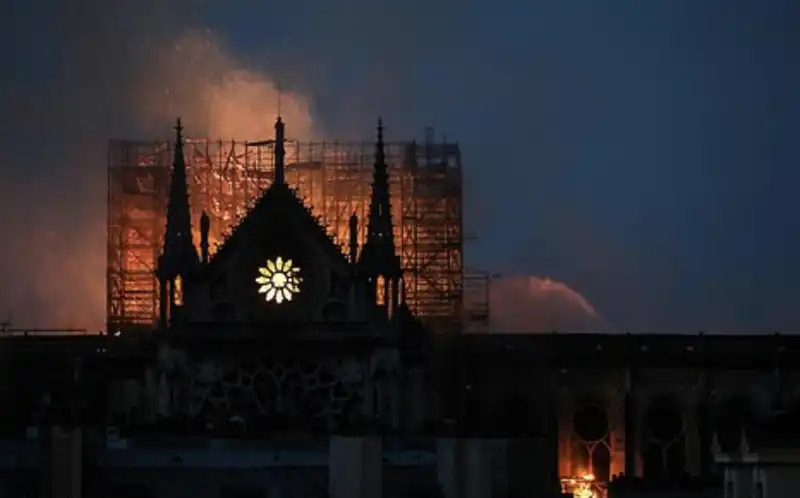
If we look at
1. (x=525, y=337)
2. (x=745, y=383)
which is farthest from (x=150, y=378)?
(x=745, y=383)

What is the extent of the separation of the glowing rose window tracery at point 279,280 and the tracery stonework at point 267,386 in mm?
2386

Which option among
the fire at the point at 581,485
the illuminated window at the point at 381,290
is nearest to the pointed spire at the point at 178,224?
the illuminated window at the point at 381,290

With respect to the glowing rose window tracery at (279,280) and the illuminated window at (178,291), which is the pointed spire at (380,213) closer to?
the glowing rose window tracery at (279,280)

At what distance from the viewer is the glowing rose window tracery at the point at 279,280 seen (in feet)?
314

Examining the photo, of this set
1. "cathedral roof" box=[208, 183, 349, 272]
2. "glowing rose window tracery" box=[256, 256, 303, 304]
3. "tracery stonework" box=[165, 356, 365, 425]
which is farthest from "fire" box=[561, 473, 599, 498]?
"glowing rose window tracery" box=[256, 256, 303, 304]

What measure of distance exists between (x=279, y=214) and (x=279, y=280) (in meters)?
2.24

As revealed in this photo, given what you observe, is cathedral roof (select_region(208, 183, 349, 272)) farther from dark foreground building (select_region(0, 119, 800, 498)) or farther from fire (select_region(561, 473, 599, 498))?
fire (select_region(561, 473, 599, 498))

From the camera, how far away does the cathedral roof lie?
9512 centimetres

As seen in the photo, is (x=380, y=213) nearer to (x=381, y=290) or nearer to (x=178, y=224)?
(x=381, y=290)

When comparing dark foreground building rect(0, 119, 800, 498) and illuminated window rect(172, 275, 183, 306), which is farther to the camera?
illuminated window rect(172, 275, 183, 306)

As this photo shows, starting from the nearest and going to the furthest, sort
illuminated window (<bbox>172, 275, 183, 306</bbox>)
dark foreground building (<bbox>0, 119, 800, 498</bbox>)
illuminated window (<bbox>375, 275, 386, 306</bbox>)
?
dark foreground building (<bbox>0, 119, 800, 498</bbox>), illuminated window (<bbox>375, 275, 386, 306</bbox>), illuminated window (<bbox>172, 275, 183, 306</bbox>)

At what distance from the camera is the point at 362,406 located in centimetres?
9338

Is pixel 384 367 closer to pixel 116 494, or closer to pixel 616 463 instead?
pixel 616 463

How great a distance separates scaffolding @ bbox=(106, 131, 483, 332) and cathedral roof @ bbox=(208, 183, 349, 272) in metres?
9.39
